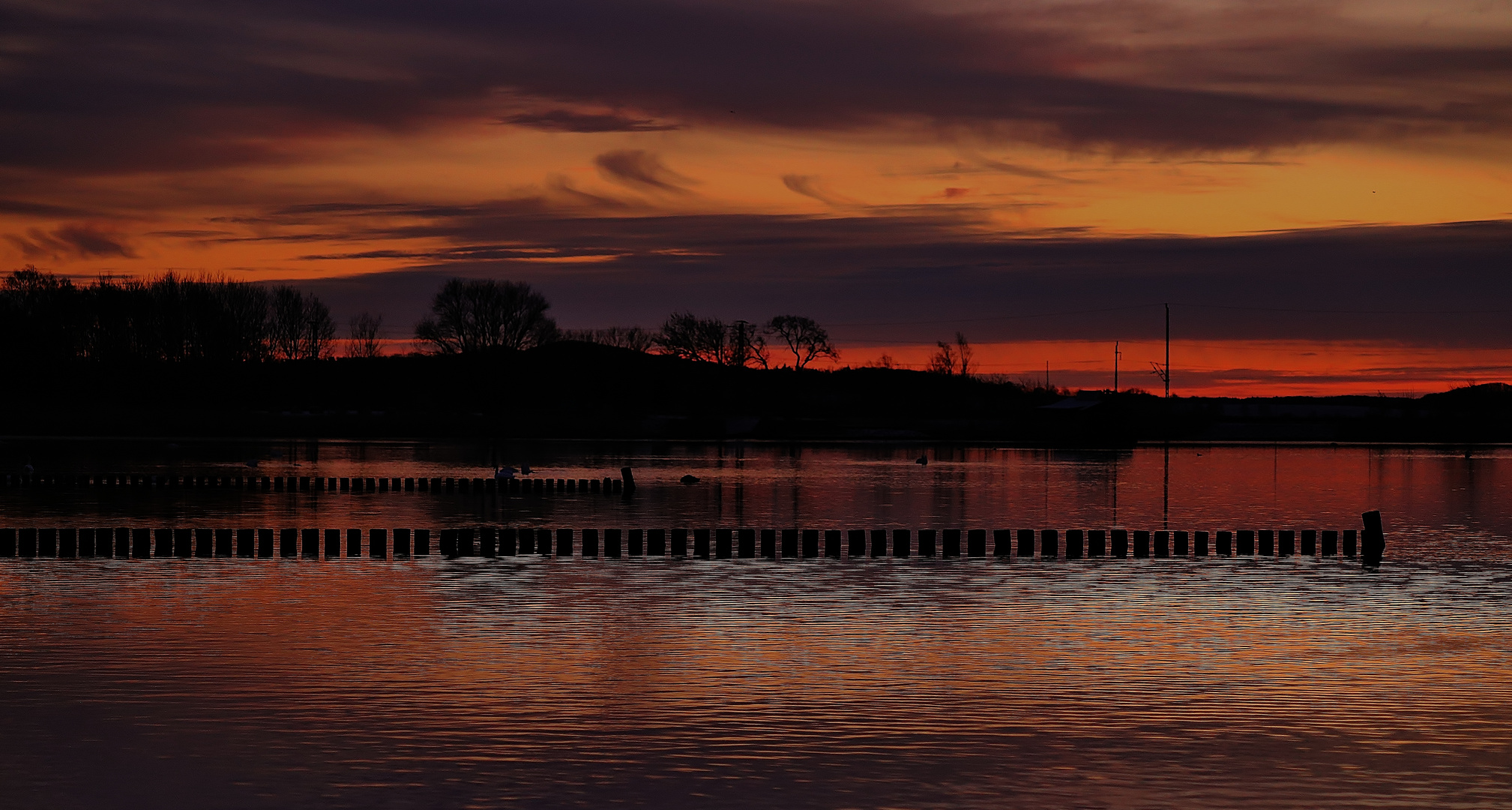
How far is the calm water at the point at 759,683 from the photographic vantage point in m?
12.6

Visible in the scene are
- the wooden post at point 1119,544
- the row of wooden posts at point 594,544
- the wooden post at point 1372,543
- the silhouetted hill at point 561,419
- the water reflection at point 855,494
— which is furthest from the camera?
the silhouetted hill at point 561,419

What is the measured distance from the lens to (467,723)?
1452 cm

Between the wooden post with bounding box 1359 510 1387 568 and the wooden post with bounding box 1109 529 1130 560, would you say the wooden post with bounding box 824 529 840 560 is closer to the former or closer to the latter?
the wooden post with bounding box 1109 529 1130 560

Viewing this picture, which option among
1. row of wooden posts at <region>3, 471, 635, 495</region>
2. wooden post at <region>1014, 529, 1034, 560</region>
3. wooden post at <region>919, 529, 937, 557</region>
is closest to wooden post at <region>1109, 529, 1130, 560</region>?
wooden post at <region>1014, 529, 1034, 560</region>

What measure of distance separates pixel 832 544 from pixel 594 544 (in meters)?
5.02

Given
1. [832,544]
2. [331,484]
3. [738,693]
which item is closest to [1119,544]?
[832,544]

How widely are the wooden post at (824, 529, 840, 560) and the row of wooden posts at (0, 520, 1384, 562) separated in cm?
2

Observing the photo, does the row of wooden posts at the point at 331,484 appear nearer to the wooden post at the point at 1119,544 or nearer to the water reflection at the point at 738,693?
the wooden post at the point at 1119,544

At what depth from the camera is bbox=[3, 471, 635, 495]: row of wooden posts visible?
5247 cm

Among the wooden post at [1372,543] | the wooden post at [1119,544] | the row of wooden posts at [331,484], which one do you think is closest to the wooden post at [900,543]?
the wooden post at [1119,544]

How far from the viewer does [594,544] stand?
31.4 meters

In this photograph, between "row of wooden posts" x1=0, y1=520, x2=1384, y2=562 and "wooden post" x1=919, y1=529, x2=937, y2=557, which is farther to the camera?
"wooden post" x1=919, y1=529, x2=937, y2=557

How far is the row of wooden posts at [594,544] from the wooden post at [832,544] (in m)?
0.02

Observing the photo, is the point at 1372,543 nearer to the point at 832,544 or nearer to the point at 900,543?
the point at 900,543
